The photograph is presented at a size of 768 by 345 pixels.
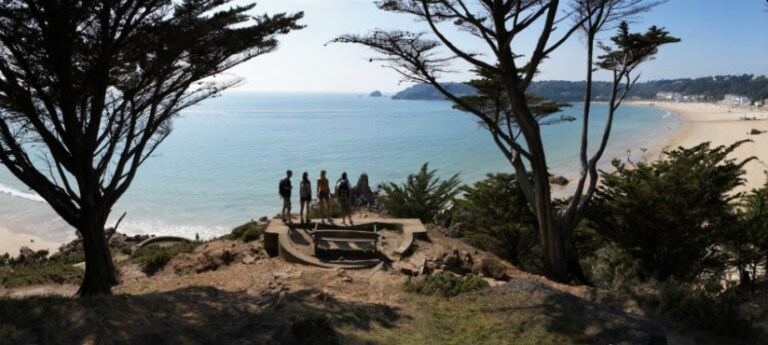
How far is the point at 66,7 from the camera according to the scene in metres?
7.29

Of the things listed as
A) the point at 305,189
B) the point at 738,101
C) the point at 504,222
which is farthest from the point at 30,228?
the point at 738,101

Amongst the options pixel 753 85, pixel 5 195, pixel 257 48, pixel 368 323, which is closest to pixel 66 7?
pixel 257 48

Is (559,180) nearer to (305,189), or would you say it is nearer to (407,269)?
(305,189)

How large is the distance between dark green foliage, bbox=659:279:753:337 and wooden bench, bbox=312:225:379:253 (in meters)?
5.13

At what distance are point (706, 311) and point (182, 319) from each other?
6545mm

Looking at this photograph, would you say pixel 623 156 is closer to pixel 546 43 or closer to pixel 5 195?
pixel 546 43

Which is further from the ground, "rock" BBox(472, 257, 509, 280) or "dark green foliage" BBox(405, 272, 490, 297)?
"dark green foliage" BBox(405, 272, 490, 297)

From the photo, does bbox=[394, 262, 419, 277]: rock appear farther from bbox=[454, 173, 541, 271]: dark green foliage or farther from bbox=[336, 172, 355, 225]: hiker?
bbox=[454, 173, 541, 271]: dark green foliage

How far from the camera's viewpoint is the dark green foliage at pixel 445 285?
7.54m

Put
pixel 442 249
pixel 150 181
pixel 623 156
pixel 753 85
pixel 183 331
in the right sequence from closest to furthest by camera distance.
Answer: pixel 183 331, pixel 442 249, pixel 150 181, pixel 623 156, pixel 753 85

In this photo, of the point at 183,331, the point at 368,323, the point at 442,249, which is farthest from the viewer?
the point at 442,249

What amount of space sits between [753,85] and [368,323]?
209 metres

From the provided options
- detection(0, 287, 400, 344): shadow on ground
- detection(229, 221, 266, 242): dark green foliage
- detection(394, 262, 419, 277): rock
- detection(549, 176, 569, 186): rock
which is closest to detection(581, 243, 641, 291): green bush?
detection(394, 262, 419, 277): rock

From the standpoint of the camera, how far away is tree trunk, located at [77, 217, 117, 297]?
8.47 meters
